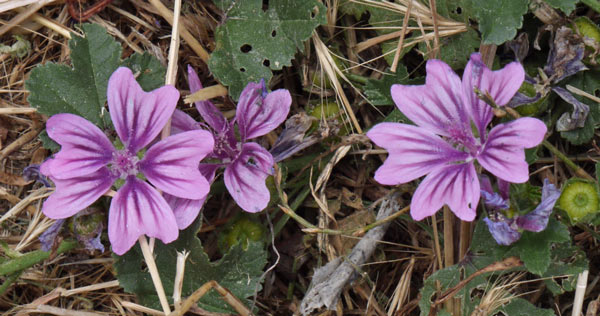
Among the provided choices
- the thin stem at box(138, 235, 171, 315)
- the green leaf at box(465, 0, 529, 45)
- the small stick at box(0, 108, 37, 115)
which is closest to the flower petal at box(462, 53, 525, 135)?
the green leaf at box(465, 0, 529, 45)

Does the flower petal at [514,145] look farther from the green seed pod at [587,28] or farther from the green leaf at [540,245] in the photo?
the green seed pod at [587,28]

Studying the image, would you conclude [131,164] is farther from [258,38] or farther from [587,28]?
[587,28]

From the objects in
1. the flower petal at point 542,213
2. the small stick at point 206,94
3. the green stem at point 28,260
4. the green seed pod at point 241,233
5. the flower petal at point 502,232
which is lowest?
the green seed pod at point 241,233

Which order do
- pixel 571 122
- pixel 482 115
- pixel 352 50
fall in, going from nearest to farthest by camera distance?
pixel 482 115 < pixel 571 122 < pixel 352 50

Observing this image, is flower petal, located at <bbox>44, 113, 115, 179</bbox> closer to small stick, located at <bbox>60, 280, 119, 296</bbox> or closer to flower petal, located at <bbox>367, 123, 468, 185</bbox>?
small stick, located at <bbox>60, 280, 119, 296</bbox>

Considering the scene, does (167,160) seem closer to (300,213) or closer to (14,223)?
(300,213)

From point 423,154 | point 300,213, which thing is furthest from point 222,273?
point 423,154

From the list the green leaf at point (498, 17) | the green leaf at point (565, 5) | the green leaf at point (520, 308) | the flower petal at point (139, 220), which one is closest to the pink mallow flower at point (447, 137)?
the green leaf at point (498, 17)
